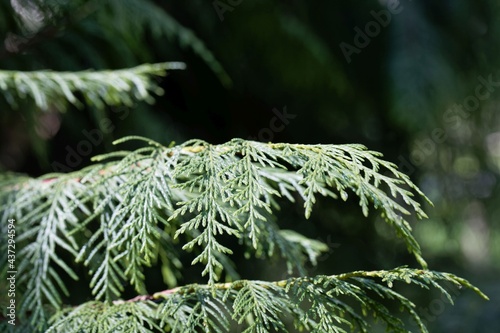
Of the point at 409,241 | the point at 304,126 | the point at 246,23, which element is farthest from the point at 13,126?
the point at 409,241

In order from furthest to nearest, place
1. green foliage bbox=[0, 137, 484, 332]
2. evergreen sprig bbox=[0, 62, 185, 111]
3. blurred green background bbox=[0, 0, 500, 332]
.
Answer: blurred green background bbox=[0, 0, 500, 332] → evergreen sprig bbox=[0, 62, 185, 111] → green foliage bbox=[0, 137, 484, 332]

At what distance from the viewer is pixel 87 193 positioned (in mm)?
899

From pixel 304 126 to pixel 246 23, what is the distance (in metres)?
0.46

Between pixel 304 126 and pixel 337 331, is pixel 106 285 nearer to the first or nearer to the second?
pixel 337 331

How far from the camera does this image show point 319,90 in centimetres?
205

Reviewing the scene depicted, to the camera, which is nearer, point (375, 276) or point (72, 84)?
point (375, 276)

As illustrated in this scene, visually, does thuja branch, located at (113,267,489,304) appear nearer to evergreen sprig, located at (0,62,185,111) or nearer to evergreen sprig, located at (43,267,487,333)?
evergreen sprig, located at (43,267,487,333)

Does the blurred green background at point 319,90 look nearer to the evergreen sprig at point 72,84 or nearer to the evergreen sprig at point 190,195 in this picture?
the evergreen sprig at point 72,84

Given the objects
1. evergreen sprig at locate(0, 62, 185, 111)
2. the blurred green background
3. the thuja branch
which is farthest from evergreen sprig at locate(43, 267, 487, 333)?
the blurred green background

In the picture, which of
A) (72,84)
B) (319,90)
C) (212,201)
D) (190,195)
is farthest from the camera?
(319,90)

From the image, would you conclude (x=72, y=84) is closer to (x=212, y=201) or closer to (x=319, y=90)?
(x=212, y=201)

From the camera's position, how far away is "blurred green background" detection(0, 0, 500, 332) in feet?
5.23

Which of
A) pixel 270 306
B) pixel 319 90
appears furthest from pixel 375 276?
pixel 319 90

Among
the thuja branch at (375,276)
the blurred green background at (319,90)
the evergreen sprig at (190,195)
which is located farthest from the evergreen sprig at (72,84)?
the thuja branch at (375,276)
